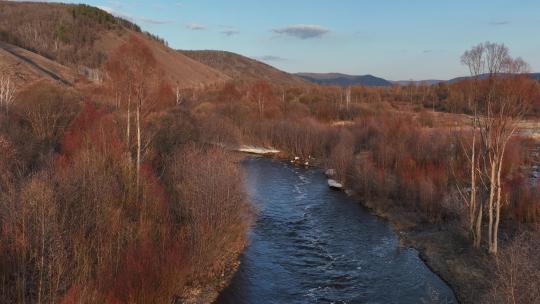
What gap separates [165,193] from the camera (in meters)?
23.3

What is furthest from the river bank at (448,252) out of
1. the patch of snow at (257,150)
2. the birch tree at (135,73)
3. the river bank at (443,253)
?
the patch of snow at (257,150)

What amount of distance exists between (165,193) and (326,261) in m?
9.38

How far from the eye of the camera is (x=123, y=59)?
22938 millimetres

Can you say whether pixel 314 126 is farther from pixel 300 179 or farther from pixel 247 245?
pixel 247 245

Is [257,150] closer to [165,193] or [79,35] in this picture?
[165,193]

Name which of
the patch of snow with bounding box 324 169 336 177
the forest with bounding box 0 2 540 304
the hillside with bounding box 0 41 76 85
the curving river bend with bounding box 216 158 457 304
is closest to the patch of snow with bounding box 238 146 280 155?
the forest with bounding box 0 2 540 304

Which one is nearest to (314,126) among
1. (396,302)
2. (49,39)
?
(396,302)

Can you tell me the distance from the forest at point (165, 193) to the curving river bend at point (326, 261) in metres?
1.57

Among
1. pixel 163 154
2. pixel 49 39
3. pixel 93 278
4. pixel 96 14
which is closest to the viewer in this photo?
pixel 93 278

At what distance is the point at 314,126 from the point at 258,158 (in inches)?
365

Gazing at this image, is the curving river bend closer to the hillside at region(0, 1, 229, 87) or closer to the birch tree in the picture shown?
the birch tree

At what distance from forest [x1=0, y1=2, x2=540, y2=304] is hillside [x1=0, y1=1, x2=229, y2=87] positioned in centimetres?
9457

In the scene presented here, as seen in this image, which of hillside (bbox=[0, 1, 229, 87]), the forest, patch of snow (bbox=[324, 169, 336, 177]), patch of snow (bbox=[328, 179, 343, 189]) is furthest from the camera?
hillside (bbox=[0, 1, 229, 87])

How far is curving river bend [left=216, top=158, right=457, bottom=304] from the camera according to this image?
62.2ft
